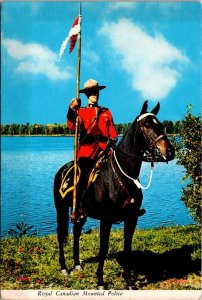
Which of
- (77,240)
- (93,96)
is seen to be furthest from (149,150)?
(77,240)

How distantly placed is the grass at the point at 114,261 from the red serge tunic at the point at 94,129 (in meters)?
1.24

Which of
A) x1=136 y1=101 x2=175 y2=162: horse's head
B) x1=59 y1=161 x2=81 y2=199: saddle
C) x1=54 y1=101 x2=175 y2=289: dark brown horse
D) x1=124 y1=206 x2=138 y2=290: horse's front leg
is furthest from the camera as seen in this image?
x1=59 y1=161 x2=81 y2=199: saddle

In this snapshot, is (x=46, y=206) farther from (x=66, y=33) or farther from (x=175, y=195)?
(x=66, y=33)

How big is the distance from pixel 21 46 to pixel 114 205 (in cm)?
239

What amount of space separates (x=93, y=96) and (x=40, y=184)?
135 centimetres

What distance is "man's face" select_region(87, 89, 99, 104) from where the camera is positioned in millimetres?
6598

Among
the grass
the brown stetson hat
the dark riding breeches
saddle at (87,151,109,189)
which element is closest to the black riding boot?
the dark riding breeches

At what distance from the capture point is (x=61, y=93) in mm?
6820

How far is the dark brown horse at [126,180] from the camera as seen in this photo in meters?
5.88

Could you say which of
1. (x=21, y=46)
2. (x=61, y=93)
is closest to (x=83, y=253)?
(x=61, y=93)

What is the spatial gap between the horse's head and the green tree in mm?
1258

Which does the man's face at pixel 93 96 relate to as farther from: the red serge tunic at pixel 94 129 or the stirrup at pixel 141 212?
the stirrup at pixel 141 212

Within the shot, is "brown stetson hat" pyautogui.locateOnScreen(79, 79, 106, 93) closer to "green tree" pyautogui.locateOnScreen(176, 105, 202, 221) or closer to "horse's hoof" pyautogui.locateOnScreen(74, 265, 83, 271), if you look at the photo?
"green tree" pyautogui.locateOnScreen(176, 105, 202, 221)

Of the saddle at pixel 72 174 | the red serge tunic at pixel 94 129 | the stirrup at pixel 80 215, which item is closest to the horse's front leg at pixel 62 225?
the saddle at pixel 72 174
